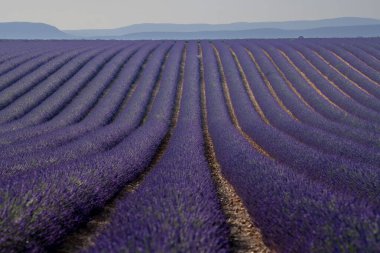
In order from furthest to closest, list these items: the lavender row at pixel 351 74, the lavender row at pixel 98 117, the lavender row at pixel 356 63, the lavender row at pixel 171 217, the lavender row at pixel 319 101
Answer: the lavender row at pixel 356 63 < the lavender row at pixel 351 74 < the lavender row at pixel 319 101 < the lavender row at pixel 98 117 < the lavender row at pixel 171 217

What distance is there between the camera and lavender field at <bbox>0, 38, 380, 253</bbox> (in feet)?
13.3

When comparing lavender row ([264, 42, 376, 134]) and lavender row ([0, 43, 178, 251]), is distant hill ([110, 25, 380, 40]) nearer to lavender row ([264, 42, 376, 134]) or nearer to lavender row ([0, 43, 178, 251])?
lavender row ([264, 42, 376, 134])

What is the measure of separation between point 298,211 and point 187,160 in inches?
154

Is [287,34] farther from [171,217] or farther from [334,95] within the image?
[171,217]

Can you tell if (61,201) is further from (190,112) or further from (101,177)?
(190,112)

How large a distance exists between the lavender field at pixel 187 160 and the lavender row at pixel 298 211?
0.02 meters

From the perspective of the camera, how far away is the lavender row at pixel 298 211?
3574 mm

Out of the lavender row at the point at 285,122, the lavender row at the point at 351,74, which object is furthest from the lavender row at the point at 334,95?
the lavender row at the point at 285,122

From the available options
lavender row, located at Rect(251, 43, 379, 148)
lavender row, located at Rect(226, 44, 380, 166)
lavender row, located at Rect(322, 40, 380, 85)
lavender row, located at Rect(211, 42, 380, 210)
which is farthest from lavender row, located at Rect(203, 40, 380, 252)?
lavender row, located at Rect(322, 40, 380, 85)

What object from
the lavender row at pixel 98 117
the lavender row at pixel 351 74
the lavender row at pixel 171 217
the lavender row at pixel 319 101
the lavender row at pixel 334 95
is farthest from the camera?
the lavender row at pixel 351 74

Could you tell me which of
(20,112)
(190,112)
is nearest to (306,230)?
(190,112)

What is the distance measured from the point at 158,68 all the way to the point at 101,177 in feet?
71.8

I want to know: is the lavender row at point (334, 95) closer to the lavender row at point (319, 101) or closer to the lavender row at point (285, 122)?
the lavender row at point (319, 101)

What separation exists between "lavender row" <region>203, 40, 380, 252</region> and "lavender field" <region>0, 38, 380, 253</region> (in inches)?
0.7
